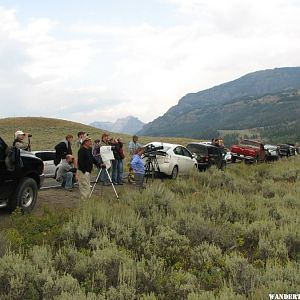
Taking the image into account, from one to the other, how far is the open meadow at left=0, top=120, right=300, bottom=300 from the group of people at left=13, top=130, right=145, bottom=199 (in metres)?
1.25

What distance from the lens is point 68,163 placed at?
Result: 49.2 ft

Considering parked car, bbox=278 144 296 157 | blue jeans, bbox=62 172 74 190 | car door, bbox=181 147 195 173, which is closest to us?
blue jeans, bbox=62 172 74 190

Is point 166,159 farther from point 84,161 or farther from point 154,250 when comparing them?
point 154,250

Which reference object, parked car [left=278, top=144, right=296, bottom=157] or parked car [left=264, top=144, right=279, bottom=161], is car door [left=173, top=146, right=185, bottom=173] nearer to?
parked car [left=264, top=144, right=279, bottom=161]

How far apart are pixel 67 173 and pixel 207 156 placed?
424 inches

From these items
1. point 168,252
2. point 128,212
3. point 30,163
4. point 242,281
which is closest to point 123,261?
point 168,252

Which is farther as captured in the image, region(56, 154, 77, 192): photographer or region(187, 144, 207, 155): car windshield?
region(187, 144, 207, 155): car windshield

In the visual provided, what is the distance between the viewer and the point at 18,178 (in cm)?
999

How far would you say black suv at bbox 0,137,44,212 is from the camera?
9344 mm

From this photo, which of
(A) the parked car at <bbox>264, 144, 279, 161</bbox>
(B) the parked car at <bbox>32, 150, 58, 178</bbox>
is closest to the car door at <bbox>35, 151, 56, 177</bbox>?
(B) the parked car at <bbox>32, 150, 58, 178</bbox>

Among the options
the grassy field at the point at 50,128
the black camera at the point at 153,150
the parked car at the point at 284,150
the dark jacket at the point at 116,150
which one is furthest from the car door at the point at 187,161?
the grassy field at the point at 50,128

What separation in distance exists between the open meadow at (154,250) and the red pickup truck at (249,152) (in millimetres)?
20131

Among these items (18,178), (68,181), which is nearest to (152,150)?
(68,181)

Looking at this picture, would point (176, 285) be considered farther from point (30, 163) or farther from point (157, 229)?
point (30, 163)
